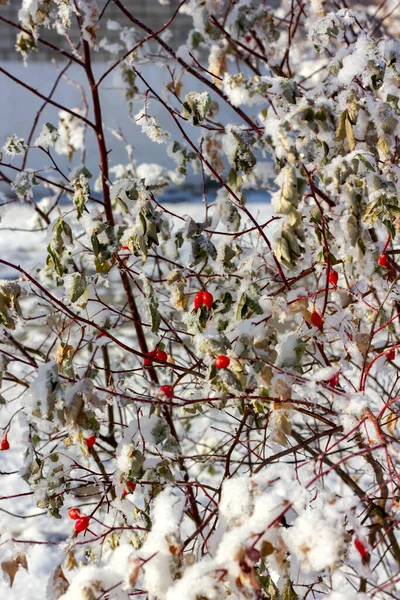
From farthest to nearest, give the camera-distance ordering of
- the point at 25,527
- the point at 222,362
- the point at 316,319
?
1. the point at 25,527
2. the point at 316,319
3. the point at 222,362

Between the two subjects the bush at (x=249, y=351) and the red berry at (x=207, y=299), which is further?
the red berry at (x=207, y=299)

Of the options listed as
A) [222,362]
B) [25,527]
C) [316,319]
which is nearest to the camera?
[222,362]

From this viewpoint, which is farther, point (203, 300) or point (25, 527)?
point (25, 527)

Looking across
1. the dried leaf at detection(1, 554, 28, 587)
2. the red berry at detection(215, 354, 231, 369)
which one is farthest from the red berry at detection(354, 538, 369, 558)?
the dried leaf at detection(1, 554, 28, 587)

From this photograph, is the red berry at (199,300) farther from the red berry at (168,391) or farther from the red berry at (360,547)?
the red berry at (360,547)

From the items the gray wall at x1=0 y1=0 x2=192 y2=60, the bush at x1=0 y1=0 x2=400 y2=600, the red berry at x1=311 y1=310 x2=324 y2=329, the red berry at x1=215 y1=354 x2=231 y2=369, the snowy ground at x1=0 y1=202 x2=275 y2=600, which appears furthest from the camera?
the gray wall at x1=0 y1=0 x2=192 y2=60

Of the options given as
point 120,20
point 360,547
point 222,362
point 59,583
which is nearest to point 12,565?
point 59,583

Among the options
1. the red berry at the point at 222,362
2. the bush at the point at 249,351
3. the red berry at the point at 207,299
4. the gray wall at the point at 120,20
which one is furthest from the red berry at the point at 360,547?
the gray wall at the point at 120,20

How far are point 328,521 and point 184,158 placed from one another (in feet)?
4.62

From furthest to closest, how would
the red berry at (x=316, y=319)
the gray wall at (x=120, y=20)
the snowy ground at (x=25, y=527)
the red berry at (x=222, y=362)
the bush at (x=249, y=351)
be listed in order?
1. the gray wall at (x=120, y=20)
2. the snowy ground at (x=25, y=527)
3. the red berry at (x=316, y=319)
4. the red berry at (x=222, y=362)
5. the bush at (x=249, y=351)

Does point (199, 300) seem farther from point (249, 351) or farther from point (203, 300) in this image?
point (249, 351)

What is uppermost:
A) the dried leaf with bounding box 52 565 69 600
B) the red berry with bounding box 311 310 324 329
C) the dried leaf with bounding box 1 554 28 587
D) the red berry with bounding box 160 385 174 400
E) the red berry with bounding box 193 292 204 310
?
the red berry with bounding box 193 292 204 310

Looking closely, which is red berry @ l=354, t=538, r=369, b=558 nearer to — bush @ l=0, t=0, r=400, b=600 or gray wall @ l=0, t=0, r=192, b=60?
bush @ l=0, t=0, r=400, b=600

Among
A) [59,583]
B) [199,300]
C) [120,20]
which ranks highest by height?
[120,20]
